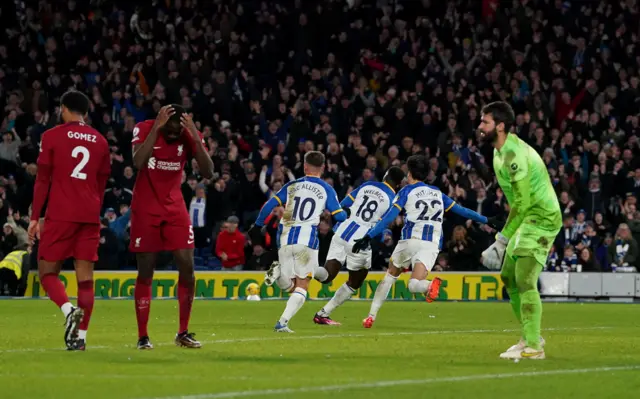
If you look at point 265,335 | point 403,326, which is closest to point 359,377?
point 265,335

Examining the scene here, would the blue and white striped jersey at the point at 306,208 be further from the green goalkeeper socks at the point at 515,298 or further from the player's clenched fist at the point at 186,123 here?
the green goalkeeper socks at the point at 515,298

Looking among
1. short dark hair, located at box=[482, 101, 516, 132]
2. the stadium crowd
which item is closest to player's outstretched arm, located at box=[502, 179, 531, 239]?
short dark hair, located at box=[482, 101, 516, 132]

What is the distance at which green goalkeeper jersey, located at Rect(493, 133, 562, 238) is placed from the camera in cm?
1232

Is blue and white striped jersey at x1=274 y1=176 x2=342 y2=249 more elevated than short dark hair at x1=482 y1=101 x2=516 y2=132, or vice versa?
short dark hair at x1=482 y1=101 x2=516 y2=132

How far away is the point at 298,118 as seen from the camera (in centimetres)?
3262

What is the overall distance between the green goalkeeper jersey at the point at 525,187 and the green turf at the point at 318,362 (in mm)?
1302

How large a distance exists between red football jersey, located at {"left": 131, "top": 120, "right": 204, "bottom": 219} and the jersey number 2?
476 millimetres

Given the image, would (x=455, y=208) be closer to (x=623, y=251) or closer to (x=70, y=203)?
(x=70, y=203)

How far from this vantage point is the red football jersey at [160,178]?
42.5 feet

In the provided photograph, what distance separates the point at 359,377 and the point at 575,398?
190 centimetres

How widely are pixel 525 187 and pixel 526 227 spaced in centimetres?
38

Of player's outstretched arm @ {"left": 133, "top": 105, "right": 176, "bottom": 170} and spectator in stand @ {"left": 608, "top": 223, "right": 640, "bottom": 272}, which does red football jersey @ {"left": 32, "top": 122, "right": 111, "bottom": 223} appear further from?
spectator in stand @ {"left": 608, "top": 223, "right": 640, "bottom": 272}

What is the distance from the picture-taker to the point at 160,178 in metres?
13.0

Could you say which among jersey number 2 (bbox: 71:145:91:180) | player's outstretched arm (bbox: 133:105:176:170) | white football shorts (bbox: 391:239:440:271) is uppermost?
player's outstretched arm (bbox: 133:105:176:170)
